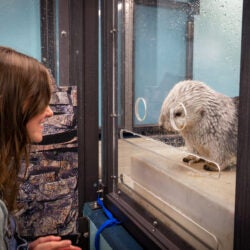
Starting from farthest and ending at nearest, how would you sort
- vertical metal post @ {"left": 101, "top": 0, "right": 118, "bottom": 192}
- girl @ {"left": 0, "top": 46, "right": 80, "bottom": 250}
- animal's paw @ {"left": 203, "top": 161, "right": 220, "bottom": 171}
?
1. vertical metal post @ {"left": 101, "top": 0, "right": 118, "bottom": 192}
2. animal's paw @ {"left": 203, "top": 161, "right": 220, "bottom": 171}
3. girl @ {"left": 0, "top": 46, "right": 80, "bottom": 250}

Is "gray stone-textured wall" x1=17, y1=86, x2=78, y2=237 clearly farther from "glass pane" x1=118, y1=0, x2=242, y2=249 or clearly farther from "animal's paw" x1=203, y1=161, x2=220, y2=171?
"animal's paw" x1=203, y1=161, x2=220, y2=171

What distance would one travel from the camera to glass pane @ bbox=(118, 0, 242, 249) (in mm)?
606

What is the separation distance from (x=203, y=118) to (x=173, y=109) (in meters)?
0.07

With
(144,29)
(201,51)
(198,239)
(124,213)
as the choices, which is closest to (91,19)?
(144,29)

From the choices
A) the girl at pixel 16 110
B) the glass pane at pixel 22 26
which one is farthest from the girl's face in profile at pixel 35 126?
the glass pane at pixel 22 26

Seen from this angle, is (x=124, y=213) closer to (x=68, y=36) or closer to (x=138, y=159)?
(x=138, y=159)

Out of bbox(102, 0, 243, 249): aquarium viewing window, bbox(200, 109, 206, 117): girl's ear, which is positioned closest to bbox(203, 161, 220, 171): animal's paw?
bbox(102, 0, 243, 249): aquarium viewing window

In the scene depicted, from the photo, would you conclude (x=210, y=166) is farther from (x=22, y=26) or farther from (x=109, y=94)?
(x=22, y=26)

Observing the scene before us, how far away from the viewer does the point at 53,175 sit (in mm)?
Answer: 1060

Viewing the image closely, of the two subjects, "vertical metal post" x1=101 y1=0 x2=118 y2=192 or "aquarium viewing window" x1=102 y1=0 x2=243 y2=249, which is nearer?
"aquarium viewing window" x1=102 y1=0 x2=243 y2=249

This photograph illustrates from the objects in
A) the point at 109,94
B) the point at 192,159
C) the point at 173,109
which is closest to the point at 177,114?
the point at 173,109

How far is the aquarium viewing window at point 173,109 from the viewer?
60cm

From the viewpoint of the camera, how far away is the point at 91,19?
1.01 metres

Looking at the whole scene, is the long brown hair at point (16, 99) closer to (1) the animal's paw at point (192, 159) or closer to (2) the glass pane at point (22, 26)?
(1) the animal's paw at point (192, 159)
